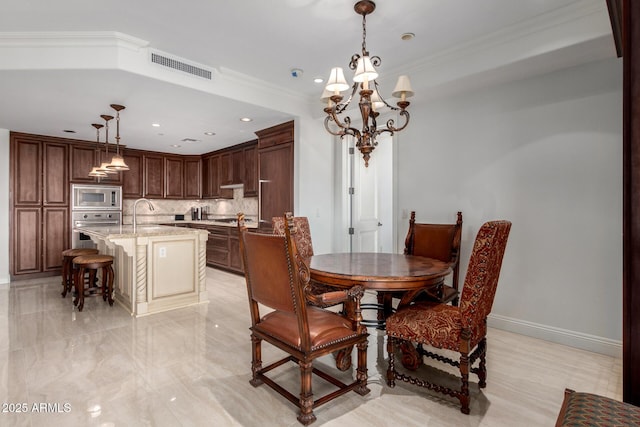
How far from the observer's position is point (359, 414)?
1870 millimetres

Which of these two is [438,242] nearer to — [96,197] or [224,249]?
[224,249]

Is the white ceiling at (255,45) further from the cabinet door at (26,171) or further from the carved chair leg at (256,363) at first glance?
the carved chair leg at (256,363)

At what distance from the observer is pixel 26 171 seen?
5.37 meters

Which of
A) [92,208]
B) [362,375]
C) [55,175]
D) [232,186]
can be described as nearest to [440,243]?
[362,375]

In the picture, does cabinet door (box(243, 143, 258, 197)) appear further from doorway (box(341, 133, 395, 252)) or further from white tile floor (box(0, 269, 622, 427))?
white tile floor (box(0, 269, 622, 427))

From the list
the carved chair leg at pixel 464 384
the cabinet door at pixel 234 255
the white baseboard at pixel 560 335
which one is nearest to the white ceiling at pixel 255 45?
the white baseboard at pixel 560 335

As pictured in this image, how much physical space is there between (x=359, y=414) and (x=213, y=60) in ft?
10.9

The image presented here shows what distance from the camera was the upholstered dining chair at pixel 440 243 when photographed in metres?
3.00

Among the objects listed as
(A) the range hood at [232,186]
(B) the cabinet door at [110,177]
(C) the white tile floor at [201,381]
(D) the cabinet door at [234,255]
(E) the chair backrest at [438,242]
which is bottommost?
(C) the white tile floor at [201,381]

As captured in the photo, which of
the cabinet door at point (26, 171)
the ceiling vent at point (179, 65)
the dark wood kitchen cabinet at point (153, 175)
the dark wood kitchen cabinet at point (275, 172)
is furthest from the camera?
the dark wood kitchen cabinet at point (153, 175)

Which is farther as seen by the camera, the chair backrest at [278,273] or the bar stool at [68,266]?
the bar stool at [68,266]

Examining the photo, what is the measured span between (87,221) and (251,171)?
3.02 metres

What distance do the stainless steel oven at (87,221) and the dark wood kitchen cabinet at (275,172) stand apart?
124 inches

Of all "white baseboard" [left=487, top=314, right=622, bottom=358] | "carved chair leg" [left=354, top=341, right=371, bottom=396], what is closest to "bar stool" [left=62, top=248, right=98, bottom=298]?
"carved chair leg" [left=354, top=341, right=371, bottom=396]
